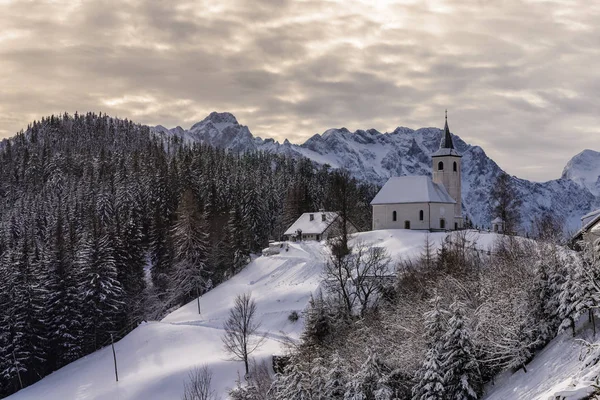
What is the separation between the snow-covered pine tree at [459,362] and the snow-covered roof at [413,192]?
4526 cm

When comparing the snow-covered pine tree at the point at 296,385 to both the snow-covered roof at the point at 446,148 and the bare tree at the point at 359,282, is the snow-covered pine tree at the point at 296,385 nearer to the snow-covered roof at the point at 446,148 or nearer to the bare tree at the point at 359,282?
the bare tree at the point at 359,282

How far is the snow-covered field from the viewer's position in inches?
1598

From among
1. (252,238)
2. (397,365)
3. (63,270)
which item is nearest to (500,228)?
(252,238)

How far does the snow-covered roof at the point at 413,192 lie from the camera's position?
6606 centimetres

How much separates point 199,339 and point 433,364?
29.7 m

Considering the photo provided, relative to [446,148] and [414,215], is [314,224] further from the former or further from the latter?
[446,148]

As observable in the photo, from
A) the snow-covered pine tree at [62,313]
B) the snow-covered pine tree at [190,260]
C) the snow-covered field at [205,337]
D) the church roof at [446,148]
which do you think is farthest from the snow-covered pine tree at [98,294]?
the church roof at [446,148]

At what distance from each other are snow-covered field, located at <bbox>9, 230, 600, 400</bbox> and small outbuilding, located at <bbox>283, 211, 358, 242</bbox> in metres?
8.07

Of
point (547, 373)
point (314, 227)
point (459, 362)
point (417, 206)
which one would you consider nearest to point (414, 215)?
point (417, 206)

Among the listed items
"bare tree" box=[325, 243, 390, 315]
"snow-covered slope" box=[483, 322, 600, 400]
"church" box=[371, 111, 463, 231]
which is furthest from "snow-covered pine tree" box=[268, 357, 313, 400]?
"church" box=[371, 111, 463, 231]

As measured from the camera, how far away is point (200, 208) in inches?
3098

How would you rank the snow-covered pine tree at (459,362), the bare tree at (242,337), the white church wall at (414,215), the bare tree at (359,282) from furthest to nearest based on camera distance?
the white church wall at (414,215) → the bare tree at (359,282) → the bare tree at (242,337) → the snow-covered pine tree at (459,362)

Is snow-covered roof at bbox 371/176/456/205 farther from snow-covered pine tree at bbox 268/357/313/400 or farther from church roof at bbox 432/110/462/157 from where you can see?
snow-covered pine tree at bbox 268/357/313/400

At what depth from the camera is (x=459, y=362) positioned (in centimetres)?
2066
